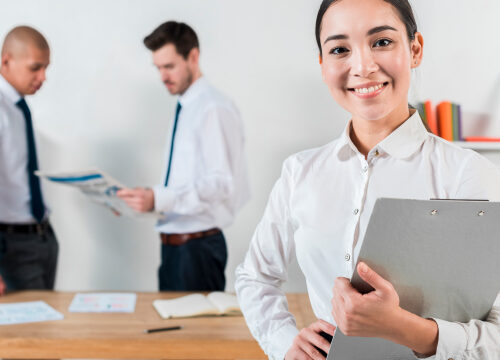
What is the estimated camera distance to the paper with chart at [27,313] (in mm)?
1748

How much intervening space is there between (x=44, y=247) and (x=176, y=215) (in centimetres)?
69

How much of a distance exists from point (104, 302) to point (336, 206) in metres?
1.27

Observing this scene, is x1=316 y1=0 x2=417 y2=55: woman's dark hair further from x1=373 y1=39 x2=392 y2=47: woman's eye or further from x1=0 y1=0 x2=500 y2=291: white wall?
x1=0 y1=0 x2=500 y2=291: white wall

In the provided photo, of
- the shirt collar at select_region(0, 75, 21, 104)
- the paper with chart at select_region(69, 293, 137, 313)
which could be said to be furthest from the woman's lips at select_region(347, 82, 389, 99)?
the shirt collar at select_region(0, 75, 21, 104)

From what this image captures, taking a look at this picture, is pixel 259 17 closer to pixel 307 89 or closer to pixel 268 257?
pixel 307 89

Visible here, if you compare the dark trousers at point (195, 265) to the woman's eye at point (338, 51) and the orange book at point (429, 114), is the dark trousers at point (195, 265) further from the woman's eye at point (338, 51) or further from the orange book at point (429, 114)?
the woman's eye at point (338, 51)

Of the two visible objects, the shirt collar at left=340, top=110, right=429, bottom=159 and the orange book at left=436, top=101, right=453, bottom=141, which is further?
the orange book at left=436, top=101, right=453, bottom=141

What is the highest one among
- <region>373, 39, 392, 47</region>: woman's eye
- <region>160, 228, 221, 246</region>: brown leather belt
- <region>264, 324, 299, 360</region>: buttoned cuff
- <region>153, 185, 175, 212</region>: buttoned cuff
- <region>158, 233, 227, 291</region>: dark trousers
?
<region>373, 39, 392, 47</region>: woman's eye

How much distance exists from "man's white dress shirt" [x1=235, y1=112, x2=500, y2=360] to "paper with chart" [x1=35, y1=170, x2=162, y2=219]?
123 centimetres

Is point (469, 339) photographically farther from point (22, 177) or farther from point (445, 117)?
point (22, 177)

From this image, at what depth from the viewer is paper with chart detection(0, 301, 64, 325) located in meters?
1.75

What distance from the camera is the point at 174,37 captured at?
8.84 feet

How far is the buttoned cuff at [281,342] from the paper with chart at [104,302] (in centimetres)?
98

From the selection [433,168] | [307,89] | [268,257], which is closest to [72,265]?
[307,89]
